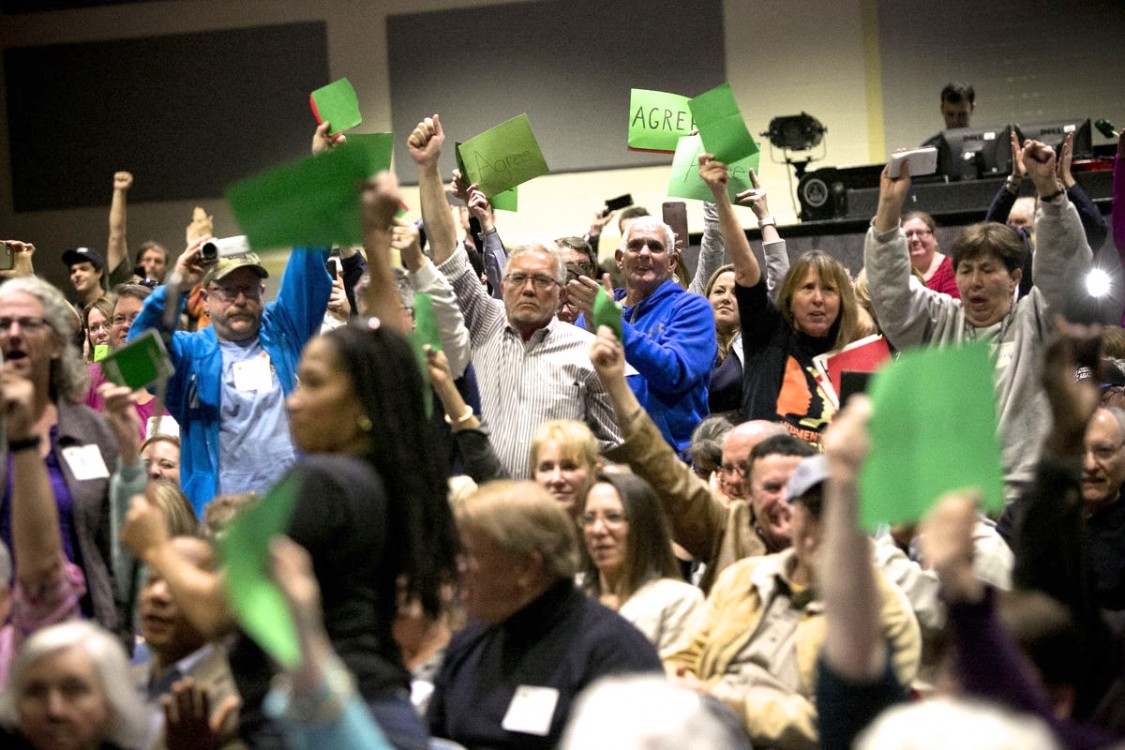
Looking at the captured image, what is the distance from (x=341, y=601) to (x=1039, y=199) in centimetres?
242

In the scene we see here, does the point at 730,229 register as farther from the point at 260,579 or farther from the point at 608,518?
the point at 260,579

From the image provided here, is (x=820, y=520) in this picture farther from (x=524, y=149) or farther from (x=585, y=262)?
(x=585, y=262)

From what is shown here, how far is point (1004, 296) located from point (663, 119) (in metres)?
1.57

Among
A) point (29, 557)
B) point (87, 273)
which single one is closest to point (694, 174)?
point (29, 557)

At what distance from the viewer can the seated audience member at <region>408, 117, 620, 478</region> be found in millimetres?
3725

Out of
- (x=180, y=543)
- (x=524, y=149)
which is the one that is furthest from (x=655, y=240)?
(x=180, y=543)

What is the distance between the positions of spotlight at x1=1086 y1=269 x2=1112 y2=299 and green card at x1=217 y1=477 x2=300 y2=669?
2.14 meters

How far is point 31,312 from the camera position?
8.98ft

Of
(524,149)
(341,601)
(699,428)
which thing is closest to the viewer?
(341,601)

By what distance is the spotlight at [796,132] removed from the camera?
765 cm

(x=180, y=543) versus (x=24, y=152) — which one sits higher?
(x=24, y=152)

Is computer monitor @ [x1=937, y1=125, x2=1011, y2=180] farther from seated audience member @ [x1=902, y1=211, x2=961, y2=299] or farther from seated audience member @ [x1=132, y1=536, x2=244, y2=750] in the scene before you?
seated audience member @ [x1=132, y1=536, x2=244, y2=750]

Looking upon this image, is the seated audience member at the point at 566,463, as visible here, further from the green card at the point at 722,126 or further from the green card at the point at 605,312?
the green card at the point at 722,126

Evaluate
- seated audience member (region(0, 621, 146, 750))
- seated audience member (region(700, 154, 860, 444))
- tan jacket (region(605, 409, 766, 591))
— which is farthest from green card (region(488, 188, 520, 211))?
seated audience member (region(0, 621, 146, 750))
